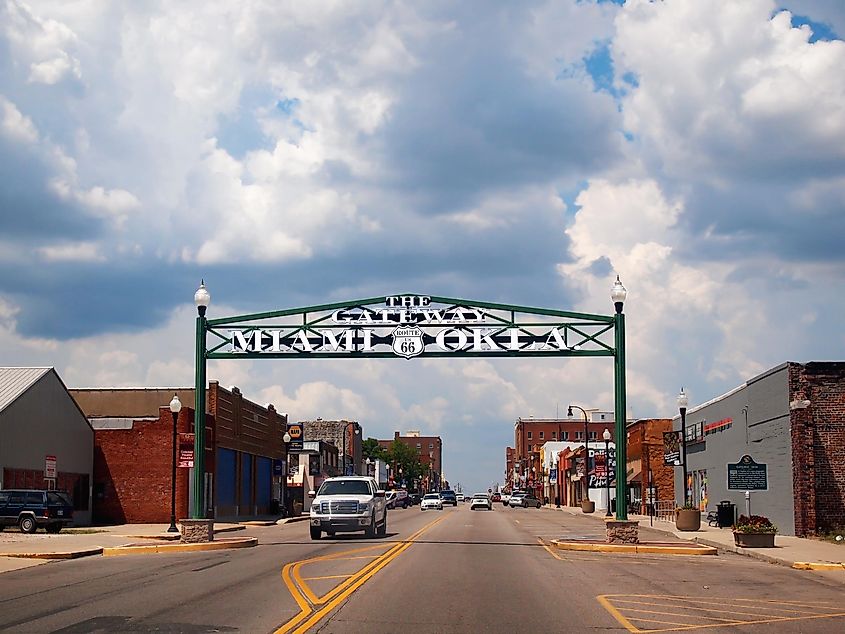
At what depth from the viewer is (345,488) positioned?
34.0 meters

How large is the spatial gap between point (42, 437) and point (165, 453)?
7.27m

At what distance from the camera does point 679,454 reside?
167 feet

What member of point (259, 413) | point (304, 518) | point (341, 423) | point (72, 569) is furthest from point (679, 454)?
point (341, 423)

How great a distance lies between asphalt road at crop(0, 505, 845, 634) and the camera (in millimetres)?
12883

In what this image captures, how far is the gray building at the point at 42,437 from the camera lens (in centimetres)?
4044

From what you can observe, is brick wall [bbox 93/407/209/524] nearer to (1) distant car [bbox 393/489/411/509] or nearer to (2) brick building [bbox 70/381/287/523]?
(2) brick building [bbox 70/381/287/523]

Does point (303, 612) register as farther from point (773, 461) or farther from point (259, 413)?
point (259, 413)

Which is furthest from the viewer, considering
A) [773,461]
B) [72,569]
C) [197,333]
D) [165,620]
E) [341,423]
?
[341,423]

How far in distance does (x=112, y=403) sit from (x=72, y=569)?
126 ft

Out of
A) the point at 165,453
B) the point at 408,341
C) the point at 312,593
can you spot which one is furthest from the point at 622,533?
the point at 165,453

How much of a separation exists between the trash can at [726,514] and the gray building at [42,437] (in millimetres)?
26571

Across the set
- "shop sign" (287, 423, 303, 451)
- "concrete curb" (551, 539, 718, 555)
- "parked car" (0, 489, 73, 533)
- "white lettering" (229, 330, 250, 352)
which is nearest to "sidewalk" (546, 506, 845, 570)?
"concrete curb" (551, 539, 718, 555)

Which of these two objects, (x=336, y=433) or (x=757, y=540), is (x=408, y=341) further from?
(x=336, y=433)

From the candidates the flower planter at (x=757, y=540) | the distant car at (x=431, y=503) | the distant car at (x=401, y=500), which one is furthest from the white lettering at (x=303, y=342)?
the distant car at (x=401, y=500)
